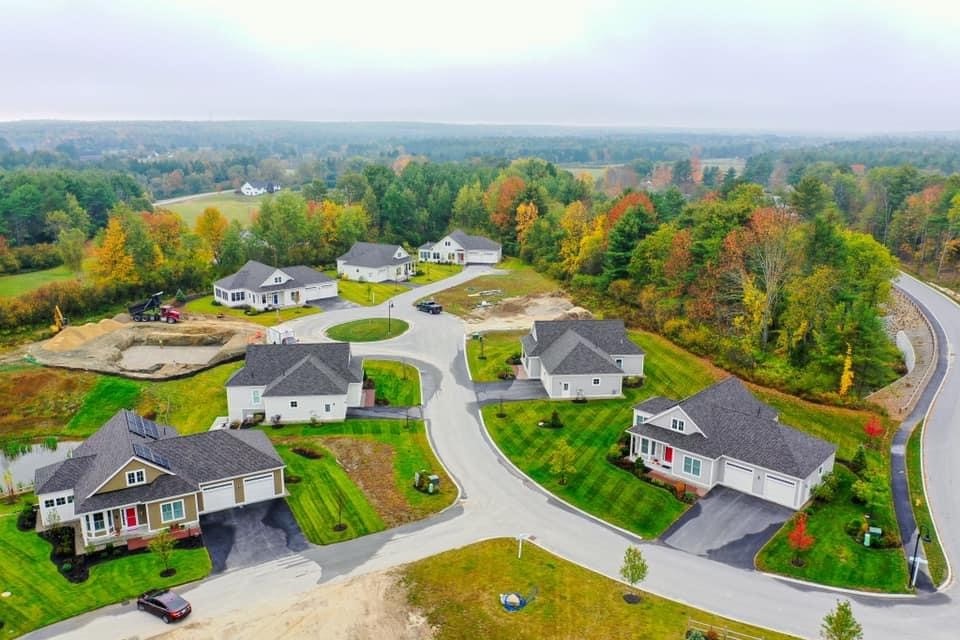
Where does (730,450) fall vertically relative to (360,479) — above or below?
above

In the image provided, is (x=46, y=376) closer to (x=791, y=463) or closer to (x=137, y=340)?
(x=137, y=340)

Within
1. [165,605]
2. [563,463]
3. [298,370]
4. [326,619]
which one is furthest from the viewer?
[298,370]

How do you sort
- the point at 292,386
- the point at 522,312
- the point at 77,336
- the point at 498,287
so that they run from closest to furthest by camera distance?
the point at 292,386 → the point at 77,336 → the point at 522,312 → the point at 498,287

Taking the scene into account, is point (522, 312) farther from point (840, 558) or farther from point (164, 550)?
point (164, 550)

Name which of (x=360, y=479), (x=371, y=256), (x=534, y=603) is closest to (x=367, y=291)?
(x=371, y=256)

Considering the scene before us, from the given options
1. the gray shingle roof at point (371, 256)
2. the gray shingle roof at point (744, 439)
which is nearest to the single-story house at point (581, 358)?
the gray shingle roof at point (744, 439)

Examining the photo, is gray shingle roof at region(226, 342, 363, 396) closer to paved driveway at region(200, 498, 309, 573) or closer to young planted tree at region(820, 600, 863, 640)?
paved driveway at region(200, 498, 309, 573)

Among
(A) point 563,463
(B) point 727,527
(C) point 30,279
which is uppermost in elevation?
(A) point 563,463

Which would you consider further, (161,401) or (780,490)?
(161,401)
